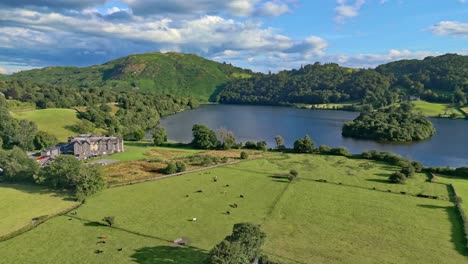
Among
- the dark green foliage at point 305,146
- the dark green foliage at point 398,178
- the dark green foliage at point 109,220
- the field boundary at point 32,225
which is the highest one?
the dark green foliage at point 305,146

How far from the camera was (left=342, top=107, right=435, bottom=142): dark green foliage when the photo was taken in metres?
140

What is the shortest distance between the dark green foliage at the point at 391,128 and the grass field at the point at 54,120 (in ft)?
365

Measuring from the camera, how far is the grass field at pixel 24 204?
54594 mm

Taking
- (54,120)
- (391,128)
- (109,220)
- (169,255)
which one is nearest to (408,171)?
(169,255)

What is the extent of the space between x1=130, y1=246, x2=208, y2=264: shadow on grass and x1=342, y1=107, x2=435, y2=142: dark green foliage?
115 meters

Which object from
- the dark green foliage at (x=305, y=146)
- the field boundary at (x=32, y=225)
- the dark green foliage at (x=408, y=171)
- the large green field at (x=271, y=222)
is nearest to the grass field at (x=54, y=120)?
the large green field at (x=271, y=222)

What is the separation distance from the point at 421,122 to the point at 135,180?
126m

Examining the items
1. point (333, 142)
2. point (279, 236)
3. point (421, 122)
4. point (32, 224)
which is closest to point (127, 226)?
point (32, 224)

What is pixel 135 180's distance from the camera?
7688cm

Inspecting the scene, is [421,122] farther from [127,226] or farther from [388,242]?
[127,226]

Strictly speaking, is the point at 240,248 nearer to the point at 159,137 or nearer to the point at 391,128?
the point at 159,137

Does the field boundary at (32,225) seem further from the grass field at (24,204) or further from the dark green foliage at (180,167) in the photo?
the dark green foliage at (180,167)

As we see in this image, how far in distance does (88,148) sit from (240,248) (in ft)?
256

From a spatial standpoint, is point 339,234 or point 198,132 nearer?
point 339,234
